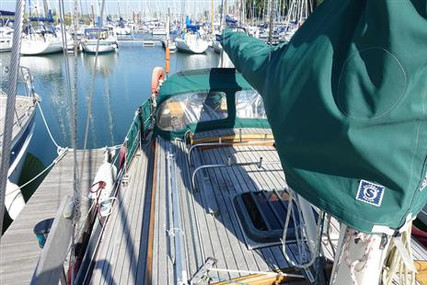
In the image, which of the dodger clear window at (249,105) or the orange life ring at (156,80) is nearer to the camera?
the dodger clear window at (249,105)

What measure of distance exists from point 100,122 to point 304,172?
17176 millimetres

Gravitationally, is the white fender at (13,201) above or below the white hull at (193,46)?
below

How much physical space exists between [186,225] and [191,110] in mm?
2895

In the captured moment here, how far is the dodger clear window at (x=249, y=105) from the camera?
241 inches

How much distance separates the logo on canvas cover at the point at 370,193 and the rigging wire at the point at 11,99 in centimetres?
153

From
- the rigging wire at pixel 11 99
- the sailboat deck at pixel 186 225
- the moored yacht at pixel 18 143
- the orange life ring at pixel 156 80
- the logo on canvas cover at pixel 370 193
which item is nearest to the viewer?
the rigging wire at pixel 11 99

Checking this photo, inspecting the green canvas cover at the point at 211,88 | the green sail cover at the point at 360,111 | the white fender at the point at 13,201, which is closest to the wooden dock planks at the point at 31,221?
the white fender at the point at 13,201

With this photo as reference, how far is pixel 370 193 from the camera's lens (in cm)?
153

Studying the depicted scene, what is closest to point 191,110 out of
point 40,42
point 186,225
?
point 186,225

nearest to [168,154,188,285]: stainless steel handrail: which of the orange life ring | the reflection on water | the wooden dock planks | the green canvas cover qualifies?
the green canvas cover

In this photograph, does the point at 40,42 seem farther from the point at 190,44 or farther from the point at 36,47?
the point at 190,44

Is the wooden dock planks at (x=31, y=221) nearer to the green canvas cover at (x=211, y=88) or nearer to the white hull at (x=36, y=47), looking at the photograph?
the green canvas cover at (x=211, y=88)

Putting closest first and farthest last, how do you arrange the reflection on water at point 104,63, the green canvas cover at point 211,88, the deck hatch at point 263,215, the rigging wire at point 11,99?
the rigging wire at point 11,99 < the deck hatch at point 263,215 < the green canvas cover at point 211,88 < the reflection on water at point 104,63

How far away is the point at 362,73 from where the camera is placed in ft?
4.56
